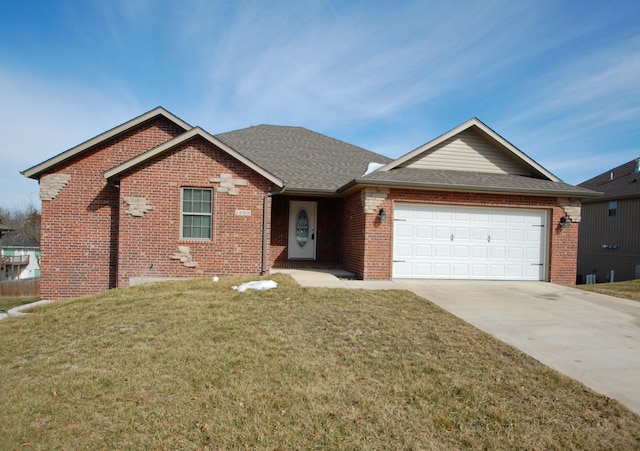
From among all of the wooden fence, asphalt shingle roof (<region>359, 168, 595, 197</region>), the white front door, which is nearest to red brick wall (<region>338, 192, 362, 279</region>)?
the white front door

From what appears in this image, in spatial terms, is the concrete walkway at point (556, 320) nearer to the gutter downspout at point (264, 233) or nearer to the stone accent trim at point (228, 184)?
the gutter downspout at point (264, 233)

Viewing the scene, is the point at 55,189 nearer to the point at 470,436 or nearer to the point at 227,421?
the point at 227,421

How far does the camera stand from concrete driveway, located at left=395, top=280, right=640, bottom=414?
16.1 ft

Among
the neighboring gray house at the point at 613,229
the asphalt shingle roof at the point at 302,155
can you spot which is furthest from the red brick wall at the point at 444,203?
the neighboring gray house at the point at 613,229

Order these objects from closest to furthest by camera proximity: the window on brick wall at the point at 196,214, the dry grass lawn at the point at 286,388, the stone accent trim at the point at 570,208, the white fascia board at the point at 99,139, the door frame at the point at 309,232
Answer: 1. the dry grass lawn at the point at 286,388
2. the window on brick wall at the point at 196,214
3. the white fascia board at the point at 99,139
4. the stone accent trim at the point at 570,208
5. the door frame at the point at 309,232

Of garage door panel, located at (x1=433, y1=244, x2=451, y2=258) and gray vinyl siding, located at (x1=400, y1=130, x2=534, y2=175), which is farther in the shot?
gray vinyl siding, located at (x1=400, y1=130, x2=534, y2=175)

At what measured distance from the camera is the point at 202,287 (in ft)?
31.3

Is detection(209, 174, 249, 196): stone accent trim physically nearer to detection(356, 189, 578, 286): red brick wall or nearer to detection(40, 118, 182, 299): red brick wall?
detection(40, 118, 182, 299): red brick wall

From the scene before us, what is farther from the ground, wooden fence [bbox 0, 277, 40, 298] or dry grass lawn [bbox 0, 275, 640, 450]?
dry grass lawn [bbox 0, 275, 640, 450]

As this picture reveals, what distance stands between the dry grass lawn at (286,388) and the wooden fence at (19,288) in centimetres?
2231

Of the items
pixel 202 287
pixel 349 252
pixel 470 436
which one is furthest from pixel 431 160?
pixel 470 436

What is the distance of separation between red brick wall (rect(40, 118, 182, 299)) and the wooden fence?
1734 centimetres

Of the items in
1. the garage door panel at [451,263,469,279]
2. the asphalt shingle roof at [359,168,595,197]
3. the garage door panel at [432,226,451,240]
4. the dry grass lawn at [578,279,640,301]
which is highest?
the asphalt shingle roof at [359,168,595,197]

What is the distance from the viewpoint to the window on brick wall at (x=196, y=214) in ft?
36.8
